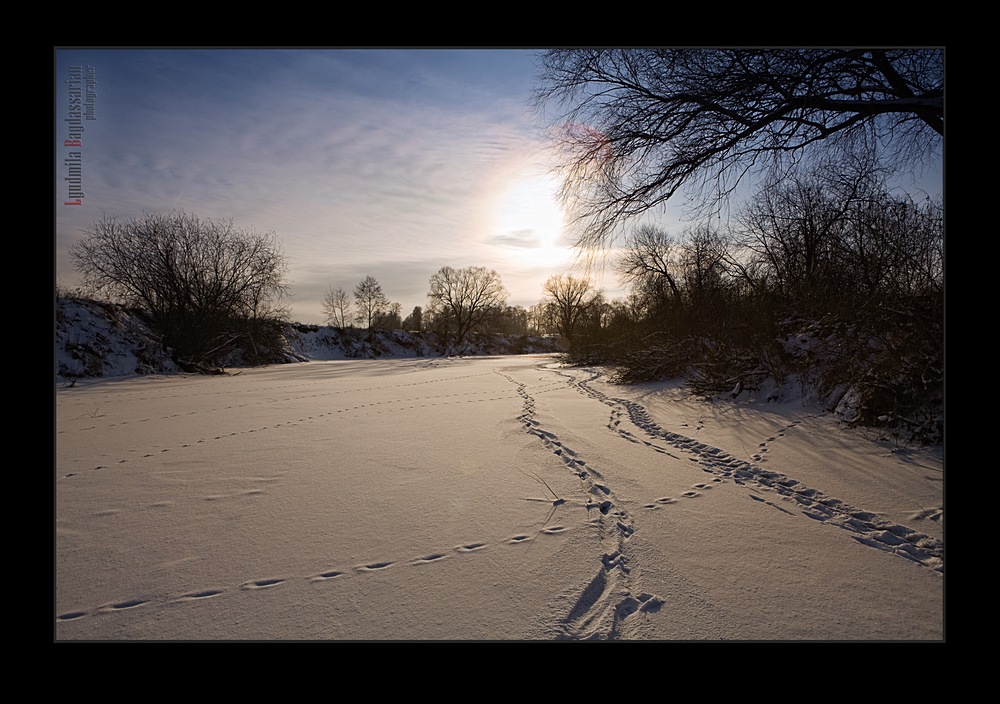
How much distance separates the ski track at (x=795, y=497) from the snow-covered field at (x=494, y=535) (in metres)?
0.02

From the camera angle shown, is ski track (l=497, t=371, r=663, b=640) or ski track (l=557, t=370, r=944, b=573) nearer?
ski track (l=497, t=371, r=663, b=640)

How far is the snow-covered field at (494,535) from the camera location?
147 cm

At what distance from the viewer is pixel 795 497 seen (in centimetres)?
275

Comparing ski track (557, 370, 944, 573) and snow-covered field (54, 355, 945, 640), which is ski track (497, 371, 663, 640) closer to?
snow-covered field (54, 355, 945, 640)

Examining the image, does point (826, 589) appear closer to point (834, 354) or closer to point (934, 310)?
point (934, 310)

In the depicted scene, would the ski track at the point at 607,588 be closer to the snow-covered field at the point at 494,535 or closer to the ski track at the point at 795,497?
the snow-covered field at the point at 494,535

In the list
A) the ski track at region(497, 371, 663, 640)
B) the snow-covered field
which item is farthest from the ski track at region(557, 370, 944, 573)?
the ski track at region(497, 371, 663, 640)

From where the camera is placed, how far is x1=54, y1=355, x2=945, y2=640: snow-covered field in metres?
1.47

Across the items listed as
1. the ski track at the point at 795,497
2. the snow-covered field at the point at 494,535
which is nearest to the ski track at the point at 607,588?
the snow-covered field at the point at 494,535

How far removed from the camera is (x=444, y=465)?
11.2ft

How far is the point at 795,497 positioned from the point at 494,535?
221 cm

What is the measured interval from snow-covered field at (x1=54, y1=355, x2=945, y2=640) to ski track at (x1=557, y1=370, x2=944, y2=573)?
0.06ft
